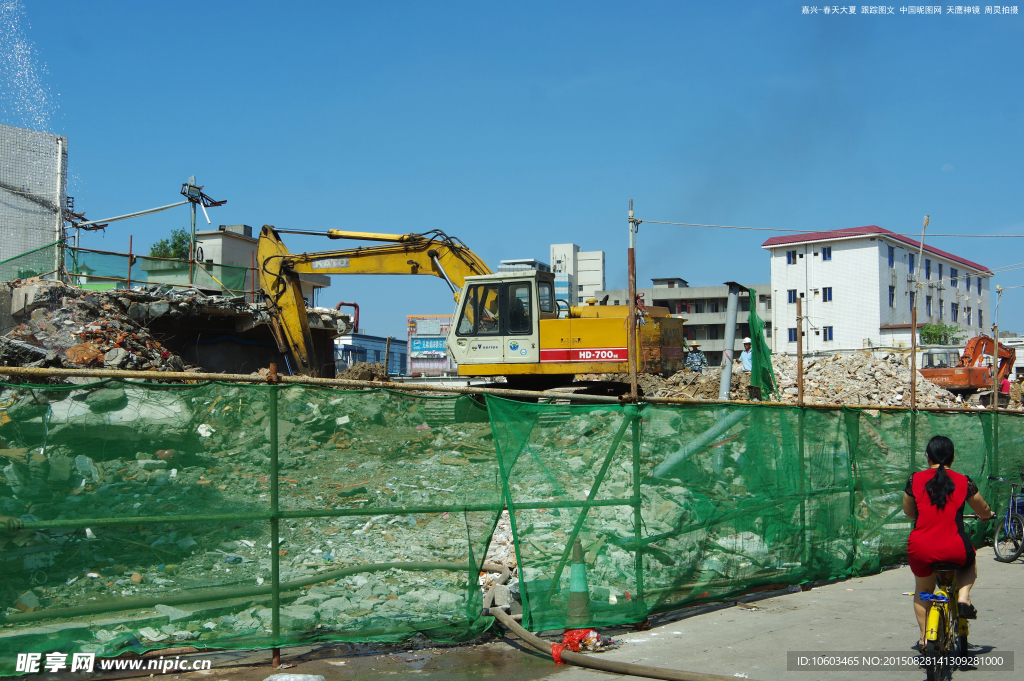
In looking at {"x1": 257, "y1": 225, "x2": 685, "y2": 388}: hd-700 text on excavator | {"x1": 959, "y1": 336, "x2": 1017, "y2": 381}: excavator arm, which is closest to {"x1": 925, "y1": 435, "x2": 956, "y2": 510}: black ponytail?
{"x1": 257, "y1": 225, "x2": 685, "y2": 388}: hd-700 text on excavator

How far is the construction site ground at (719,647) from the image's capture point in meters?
5.54

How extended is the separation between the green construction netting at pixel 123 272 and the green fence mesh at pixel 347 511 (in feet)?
53.6

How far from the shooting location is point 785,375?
27.7m

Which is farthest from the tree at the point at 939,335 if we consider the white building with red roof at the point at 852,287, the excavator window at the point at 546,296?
the excavator window at the point at 546,296

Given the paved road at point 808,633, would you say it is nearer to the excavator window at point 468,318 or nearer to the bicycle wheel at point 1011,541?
the bicycle wheel at point 1011,541

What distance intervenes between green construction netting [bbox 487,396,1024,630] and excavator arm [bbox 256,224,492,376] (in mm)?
10385

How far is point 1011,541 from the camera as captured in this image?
980 centimetres

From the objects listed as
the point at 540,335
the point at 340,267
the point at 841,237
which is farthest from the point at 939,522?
the point at 841,237

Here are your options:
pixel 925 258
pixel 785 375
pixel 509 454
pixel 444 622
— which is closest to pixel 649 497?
pixel 509 454

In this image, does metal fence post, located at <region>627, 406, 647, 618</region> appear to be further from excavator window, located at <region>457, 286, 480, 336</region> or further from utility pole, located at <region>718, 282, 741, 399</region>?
excavator window, located at <region>457, 286, 480, 336</region>

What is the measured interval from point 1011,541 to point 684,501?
5.46 metres

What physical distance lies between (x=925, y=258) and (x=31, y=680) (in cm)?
6776

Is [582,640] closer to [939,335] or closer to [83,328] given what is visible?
[83,328]

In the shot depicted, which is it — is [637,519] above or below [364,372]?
below
